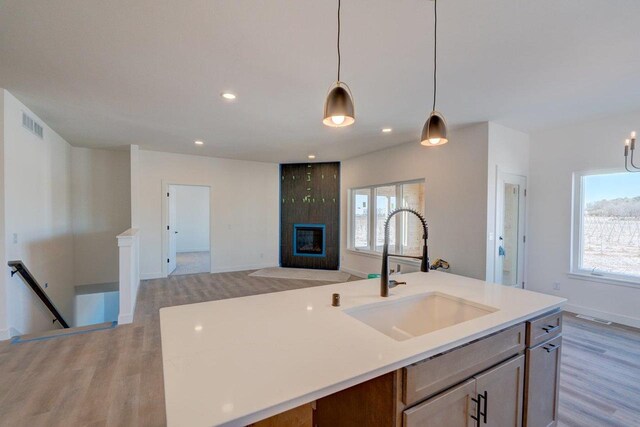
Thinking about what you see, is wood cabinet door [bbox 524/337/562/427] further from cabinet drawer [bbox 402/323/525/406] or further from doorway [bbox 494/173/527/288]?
doorway [bbox 494/173/527/288]

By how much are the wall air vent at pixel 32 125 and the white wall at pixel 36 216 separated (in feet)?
0.20

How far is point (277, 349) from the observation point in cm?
107

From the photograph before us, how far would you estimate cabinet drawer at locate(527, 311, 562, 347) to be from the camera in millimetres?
1512

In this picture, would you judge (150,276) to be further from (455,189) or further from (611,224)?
(611,224)

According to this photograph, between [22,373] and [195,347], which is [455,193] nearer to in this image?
[195,347]

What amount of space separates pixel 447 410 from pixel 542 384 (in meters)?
0.85

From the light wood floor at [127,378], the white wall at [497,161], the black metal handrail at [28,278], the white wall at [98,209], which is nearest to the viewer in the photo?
the light wood floor at [127,378]

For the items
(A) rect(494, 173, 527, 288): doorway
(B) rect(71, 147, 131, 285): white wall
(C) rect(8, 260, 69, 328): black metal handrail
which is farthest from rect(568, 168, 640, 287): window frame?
(B) rect(71, 147, 131, 285): white wall

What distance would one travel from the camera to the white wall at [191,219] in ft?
33.0

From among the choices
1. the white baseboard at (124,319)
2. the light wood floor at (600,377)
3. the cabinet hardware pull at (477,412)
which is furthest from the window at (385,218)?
the white baseboard at (124,319)

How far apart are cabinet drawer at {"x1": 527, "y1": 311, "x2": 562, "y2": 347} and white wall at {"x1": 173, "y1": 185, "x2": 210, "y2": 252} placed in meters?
10.2

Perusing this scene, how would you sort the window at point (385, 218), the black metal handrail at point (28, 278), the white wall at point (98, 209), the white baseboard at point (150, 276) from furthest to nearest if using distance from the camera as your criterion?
1. the white baseboard at point (150, 276)
2. the white wall at point (98, 209)
3. the window at point (385, 218)
4. the black metal handrail at point (28, 278)

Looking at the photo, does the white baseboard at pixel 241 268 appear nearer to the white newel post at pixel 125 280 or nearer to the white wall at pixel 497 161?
the white newel post at pixel 125 280

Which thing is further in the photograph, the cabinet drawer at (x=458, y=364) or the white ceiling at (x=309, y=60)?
the white ceiling at (x=309, y=60)
